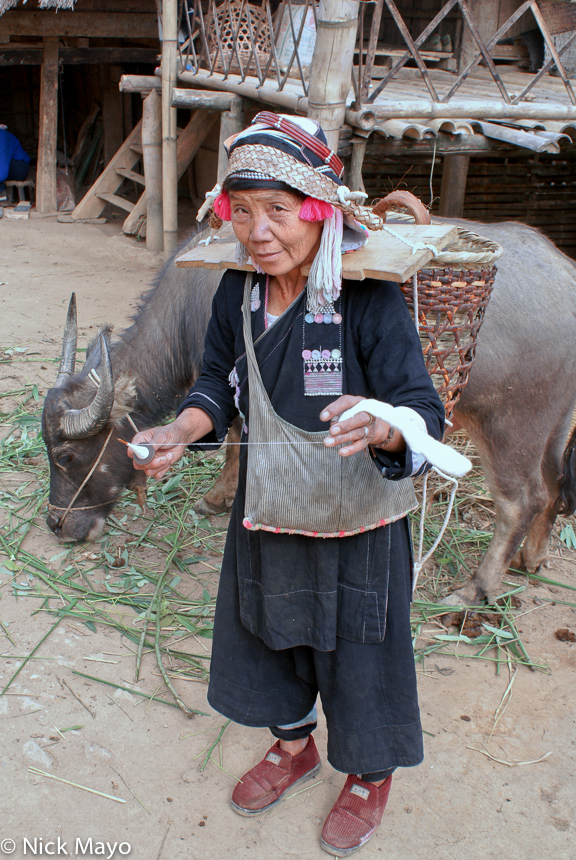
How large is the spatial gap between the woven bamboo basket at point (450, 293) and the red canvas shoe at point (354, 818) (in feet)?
4.19

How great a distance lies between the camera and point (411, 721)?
1930mm

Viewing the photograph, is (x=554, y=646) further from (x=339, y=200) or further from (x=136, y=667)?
(x=339, y=200)

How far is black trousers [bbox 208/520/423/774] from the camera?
6.20 feet

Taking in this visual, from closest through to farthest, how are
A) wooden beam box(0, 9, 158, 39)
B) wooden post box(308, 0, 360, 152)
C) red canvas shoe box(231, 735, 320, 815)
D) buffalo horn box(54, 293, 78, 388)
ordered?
red canvas shoe box(231, 735, 320, 815) < buffalo horn box(54, 293, 78, 388) < wooden post box(308, 0, 360, 152) < wooden beam box(0, 9, 158, 39)

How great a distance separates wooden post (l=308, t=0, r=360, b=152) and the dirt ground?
292 centimetres

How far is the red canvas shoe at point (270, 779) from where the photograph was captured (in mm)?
2189

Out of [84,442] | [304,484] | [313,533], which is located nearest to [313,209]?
[304,484]

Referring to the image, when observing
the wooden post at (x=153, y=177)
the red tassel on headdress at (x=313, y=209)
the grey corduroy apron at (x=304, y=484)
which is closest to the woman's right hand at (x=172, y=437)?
the grey corduroy apron at (x=304, y=484)

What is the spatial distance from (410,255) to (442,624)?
6.48 feet

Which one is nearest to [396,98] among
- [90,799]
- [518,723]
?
[518,723]

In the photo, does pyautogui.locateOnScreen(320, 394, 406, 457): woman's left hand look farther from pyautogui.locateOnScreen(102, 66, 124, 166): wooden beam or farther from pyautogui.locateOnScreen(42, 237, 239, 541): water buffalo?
pyautogui.locateOnScreen(102, 66, 124, 166): wooden beam

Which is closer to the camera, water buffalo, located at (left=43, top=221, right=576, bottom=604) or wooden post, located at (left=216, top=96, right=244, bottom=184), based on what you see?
water buffalo, located at (left=43, top=221, right=576, bottom=604)

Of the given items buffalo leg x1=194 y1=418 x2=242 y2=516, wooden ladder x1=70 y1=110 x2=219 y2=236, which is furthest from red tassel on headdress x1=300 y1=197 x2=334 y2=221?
wooden ladder x1=70 y1=110 x2=219 y2=236

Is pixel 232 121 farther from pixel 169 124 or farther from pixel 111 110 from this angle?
pixel 111 110
